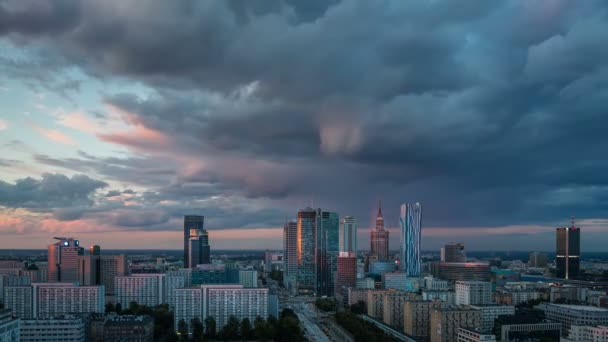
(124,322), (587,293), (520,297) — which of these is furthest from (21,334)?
(587,293)

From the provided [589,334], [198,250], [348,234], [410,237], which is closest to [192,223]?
[198,250]

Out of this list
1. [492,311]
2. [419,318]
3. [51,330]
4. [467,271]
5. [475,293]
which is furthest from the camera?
[467,271]

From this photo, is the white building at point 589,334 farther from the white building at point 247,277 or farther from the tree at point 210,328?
the white building at point 247,277

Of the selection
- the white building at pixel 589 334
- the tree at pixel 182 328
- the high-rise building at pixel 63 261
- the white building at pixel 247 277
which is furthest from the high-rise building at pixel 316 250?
the white building at pixel 589 334

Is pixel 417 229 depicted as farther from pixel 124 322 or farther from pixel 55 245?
pixel 124 322

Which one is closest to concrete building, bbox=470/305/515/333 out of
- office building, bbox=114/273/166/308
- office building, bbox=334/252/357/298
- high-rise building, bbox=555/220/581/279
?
office building, bbox=334/252/357/298

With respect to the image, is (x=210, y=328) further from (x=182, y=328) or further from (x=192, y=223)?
(x=192, y=223)

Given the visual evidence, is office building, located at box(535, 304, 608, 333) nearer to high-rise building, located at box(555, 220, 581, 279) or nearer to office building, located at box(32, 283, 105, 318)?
office building, located at box(32, 283, 105, 318)
